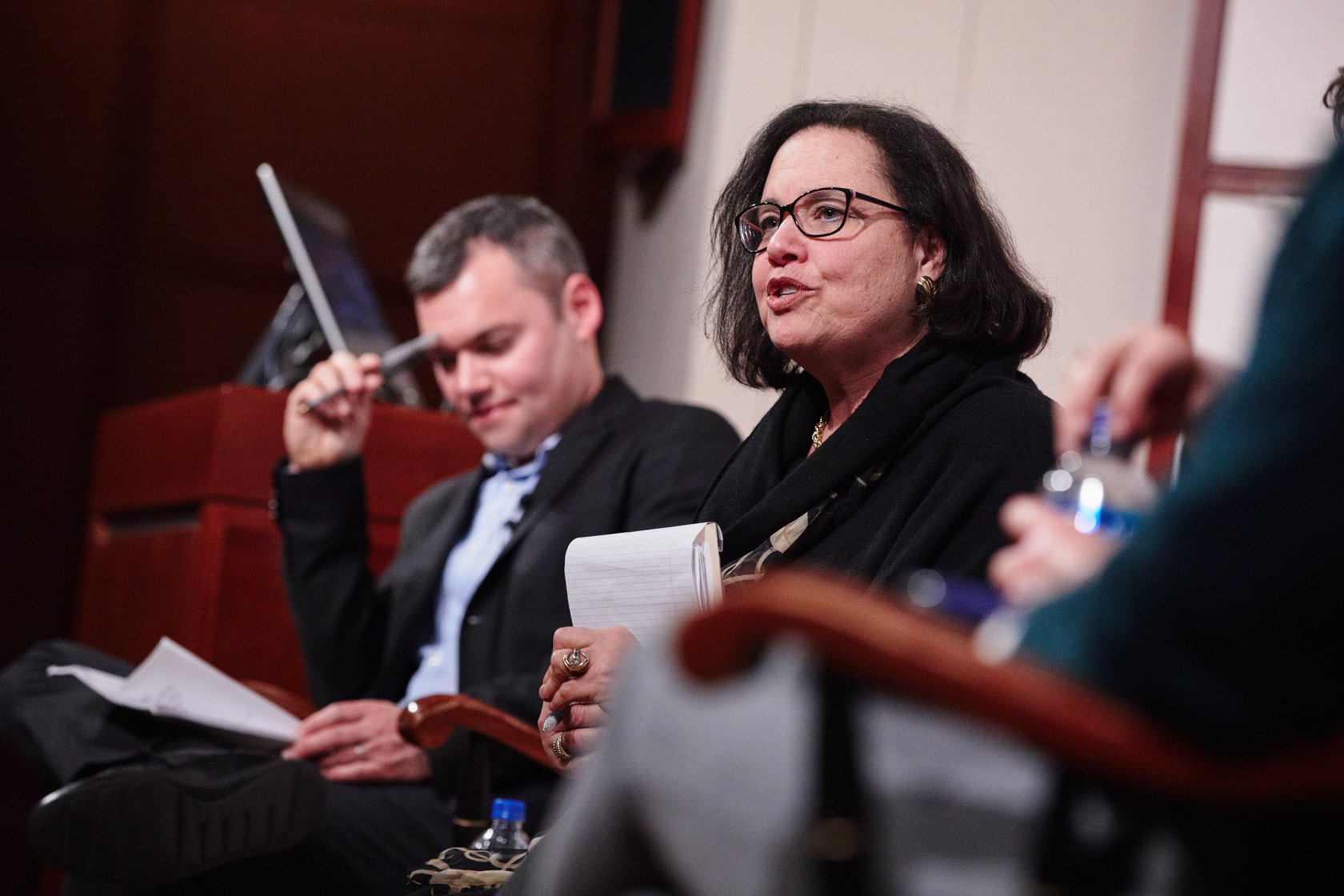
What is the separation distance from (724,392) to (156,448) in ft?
4.09

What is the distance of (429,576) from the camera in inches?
91.3

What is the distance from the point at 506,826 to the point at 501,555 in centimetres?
63

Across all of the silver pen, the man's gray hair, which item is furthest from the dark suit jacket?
the man's gray hair

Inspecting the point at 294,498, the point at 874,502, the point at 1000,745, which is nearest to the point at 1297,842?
the point at 1000,745

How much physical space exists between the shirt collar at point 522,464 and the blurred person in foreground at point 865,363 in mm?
580

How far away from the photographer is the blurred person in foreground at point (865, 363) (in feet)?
4.51

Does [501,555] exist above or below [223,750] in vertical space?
above

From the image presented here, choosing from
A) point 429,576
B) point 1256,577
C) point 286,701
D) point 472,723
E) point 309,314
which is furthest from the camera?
point 309,314

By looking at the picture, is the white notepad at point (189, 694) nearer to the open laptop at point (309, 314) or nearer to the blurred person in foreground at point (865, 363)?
the blurred person in foreground at point (865, 363)

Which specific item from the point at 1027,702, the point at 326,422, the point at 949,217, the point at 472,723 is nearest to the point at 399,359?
the point at 326,422

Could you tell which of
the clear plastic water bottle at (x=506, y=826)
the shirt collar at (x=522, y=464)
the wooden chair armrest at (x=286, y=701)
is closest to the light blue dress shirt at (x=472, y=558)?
the shirt collar at (x=522, y=464)

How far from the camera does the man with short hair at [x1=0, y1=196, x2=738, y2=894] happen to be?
5.61ft

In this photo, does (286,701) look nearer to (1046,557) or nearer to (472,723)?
(472,723)

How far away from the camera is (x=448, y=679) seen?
7.39 feet
